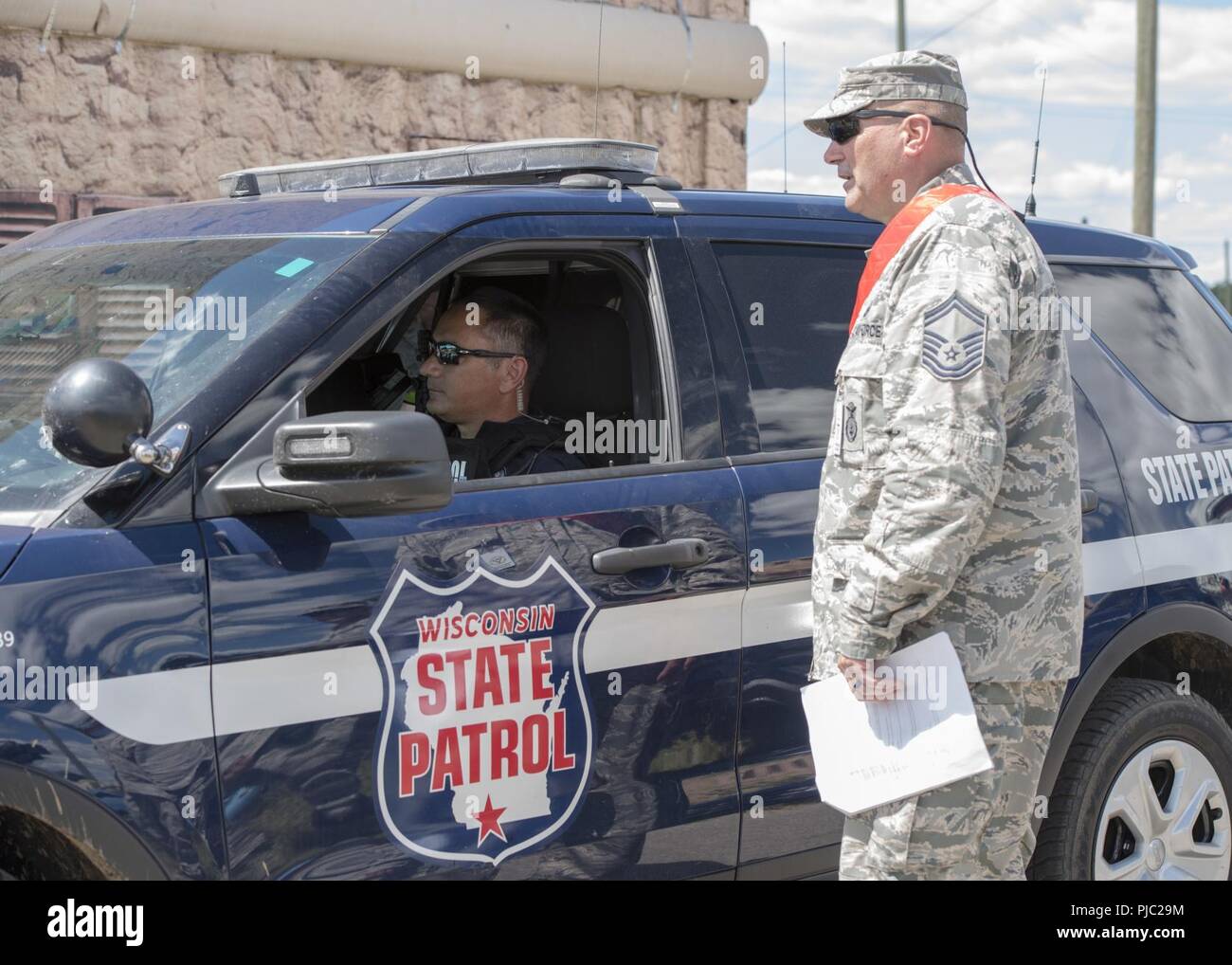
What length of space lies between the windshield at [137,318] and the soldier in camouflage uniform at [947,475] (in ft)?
3.27

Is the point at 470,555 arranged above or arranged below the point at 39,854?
above

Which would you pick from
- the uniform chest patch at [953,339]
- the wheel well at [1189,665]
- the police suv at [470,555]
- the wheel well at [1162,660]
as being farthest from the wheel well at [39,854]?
the wheel well at [1189,665]

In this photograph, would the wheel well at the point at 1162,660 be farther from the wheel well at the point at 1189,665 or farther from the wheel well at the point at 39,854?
the wheel well at the point at 39,854

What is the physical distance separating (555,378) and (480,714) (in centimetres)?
128

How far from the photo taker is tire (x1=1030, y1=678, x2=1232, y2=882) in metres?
3.77

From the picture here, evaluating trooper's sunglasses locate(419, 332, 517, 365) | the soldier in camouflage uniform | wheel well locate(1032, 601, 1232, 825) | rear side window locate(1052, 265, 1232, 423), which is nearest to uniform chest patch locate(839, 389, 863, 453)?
the soldier in camouflage uniform

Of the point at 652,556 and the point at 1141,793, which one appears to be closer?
the point at 652,556

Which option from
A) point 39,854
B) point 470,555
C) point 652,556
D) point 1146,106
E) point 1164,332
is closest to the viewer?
point 39,854

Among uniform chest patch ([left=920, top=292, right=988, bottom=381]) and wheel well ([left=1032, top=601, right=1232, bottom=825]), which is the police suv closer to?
wheel well ([left=1032, top=601, right=1232, bottom=825])

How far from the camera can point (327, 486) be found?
2.54 metres

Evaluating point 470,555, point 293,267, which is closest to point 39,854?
point 470,555

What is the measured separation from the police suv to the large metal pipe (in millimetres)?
4335

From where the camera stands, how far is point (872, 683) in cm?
271

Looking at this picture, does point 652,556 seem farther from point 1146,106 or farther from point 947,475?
point 1146,106
